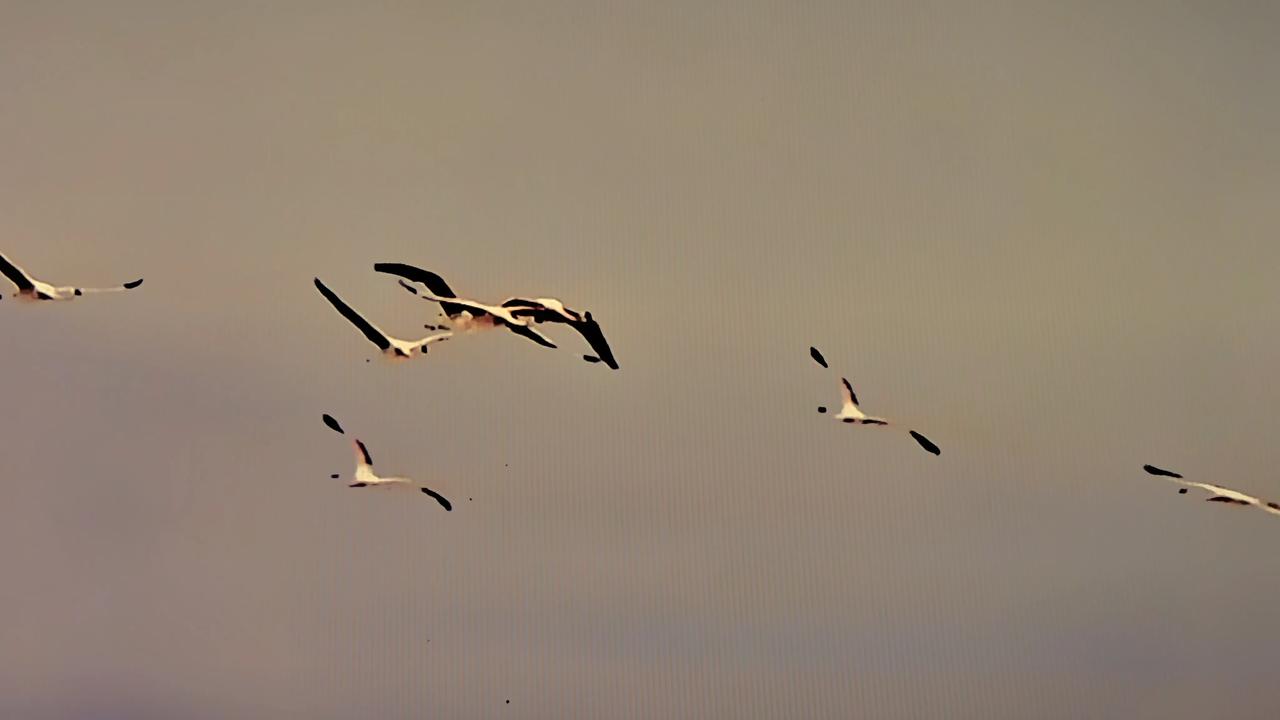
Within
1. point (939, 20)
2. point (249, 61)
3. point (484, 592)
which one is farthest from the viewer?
point (939, 20)

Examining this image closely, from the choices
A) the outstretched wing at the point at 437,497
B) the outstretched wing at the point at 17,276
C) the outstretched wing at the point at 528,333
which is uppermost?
the outstretched wing at the point at 528,333

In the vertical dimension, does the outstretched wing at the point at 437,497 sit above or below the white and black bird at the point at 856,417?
below

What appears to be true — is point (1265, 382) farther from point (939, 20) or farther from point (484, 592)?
point (484, 592)

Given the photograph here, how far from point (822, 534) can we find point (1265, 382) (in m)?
0.79

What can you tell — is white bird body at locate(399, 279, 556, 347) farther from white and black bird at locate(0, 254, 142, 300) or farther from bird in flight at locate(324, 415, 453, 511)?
white and black bird at locate(0, 254, 142, 300)

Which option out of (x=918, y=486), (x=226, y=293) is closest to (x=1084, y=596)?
(x=918, y=486)

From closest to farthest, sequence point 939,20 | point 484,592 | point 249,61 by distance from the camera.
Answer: point 484,592
point 249,61
point 939,20

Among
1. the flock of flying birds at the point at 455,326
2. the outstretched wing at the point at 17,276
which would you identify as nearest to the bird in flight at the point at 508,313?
the flock of flying birds at the point at 455,326

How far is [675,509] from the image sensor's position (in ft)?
5.41

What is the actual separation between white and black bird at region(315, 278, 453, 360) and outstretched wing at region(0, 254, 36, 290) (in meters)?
0.44

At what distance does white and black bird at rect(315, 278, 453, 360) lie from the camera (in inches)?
64.6

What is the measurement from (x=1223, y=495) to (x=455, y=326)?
1270 millimetres

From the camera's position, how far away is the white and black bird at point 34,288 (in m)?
1.63

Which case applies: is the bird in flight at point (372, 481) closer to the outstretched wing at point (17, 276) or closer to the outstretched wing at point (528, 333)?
the outstretched wing at point (528, 333)
